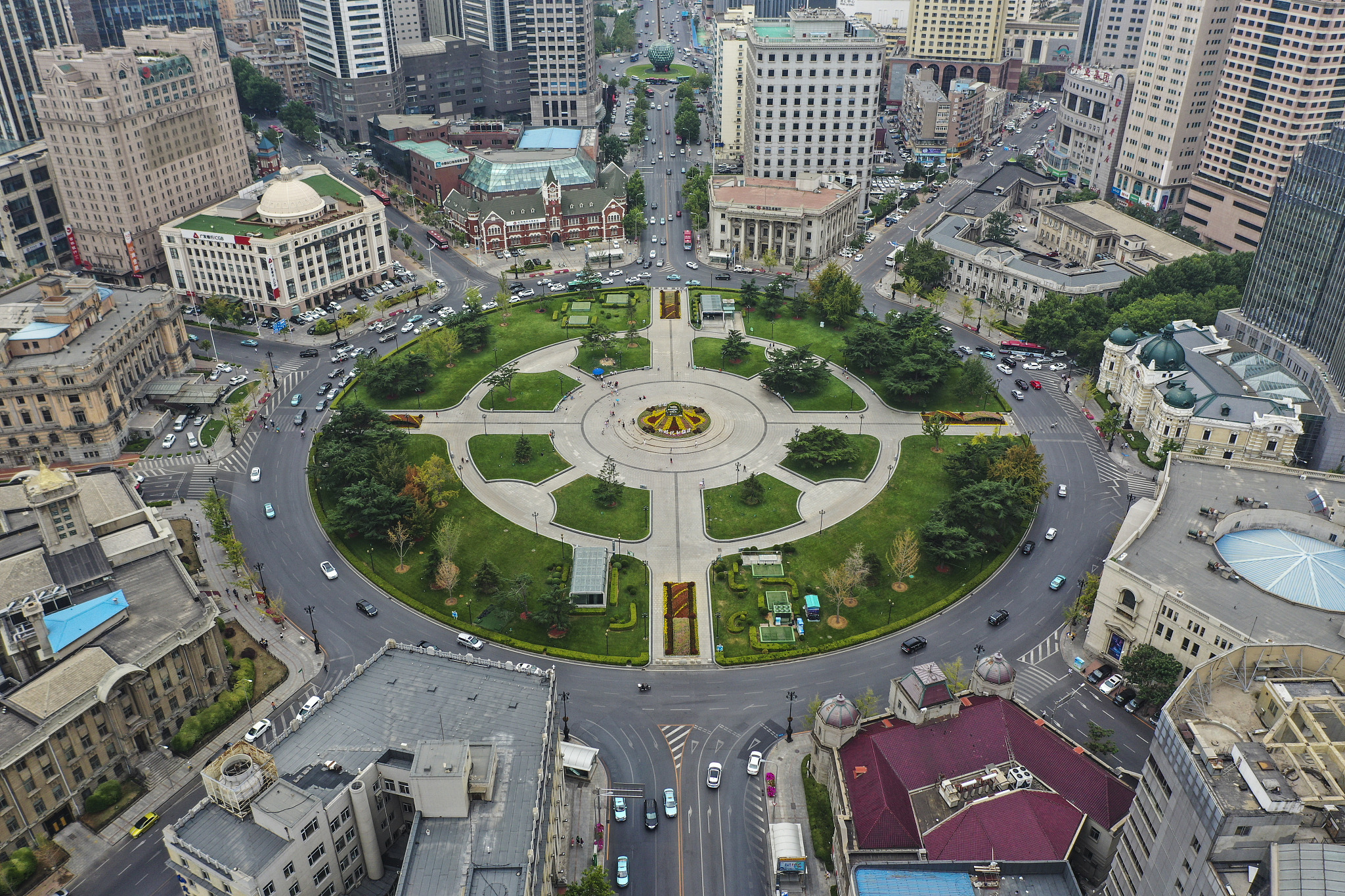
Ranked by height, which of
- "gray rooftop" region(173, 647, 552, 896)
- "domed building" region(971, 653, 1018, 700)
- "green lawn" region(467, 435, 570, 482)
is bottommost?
"green lawn" region(467, 435, 570, 482)

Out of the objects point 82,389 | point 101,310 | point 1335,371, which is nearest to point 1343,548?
point 1335,371

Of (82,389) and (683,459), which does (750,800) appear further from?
(82,389)

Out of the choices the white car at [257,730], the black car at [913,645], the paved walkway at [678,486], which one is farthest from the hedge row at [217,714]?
the black car at [913,645]

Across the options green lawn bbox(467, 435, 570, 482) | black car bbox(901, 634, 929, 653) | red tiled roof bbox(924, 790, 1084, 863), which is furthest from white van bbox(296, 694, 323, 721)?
black car bbox(901, 634, 929, 653)

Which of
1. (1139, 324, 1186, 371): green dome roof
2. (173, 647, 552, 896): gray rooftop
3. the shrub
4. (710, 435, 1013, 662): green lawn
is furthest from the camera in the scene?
(1139, 324, 1186, 371): green dome roof

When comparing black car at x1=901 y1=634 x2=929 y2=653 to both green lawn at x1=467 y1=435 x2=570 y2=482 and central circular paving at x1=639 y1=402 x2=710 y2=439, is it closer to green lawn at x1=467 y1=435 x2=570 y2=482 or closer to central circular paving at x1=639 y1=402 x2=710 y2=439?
central circular paving at x1=639 y1=402 x2=710 y2=439

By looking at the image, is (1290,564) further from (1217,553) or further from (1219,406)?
(1219,406)

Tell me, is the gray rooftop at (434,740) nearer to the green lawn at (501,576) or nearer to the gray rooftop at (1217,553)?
the green lawn at (501,576)
